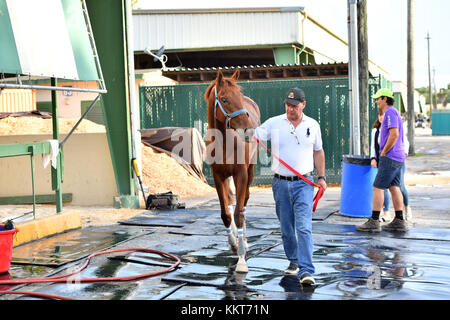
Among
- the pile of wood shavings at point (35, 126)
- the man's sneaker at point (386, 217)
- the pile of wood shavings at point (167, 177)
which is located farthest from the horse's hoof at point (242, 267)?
the pile of wood shavings at point (35, 126)

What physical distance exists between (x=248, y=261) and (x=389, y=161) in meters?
3.32

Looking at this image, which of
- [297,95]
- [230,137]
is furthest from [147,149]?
[297,95]

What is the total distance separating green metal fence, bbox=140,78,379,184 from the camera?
1673 cm

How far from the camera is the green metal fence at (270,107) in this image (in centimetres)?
1673

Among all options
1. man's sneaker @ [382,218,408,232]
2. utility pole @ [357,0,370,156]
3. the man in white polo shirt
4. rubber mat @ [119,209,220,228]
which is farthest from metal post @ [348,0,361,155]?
the man in white polo shirt

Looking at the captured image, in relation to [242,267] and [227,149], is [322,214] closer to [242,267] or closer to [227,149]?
[227,149]

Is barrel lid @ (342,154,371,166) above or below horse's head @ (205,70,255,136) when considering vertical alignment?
below

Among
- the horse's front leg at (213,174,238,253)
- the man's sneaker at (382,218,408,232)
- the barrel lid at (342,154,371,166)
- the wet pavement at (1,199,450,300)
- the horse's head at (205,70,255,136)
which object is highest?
the horse's head at (205,70,255,136)

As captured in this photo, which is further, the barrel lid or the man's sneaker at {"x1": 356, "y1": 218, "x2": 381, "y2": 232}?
the barrel lid

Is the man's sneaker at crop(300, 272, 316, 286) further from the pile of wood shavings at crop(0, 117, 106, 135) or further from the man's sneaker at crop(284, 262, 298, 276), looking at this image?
the pile of wood shavings at crop(0, 117, 106, 135)

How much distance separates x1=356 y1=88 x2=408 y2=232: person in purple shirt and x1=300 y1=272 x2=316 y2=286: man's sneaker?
11.8 ft

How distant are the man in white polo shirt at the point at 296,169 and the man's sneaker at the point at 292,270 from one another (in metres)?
0.15
